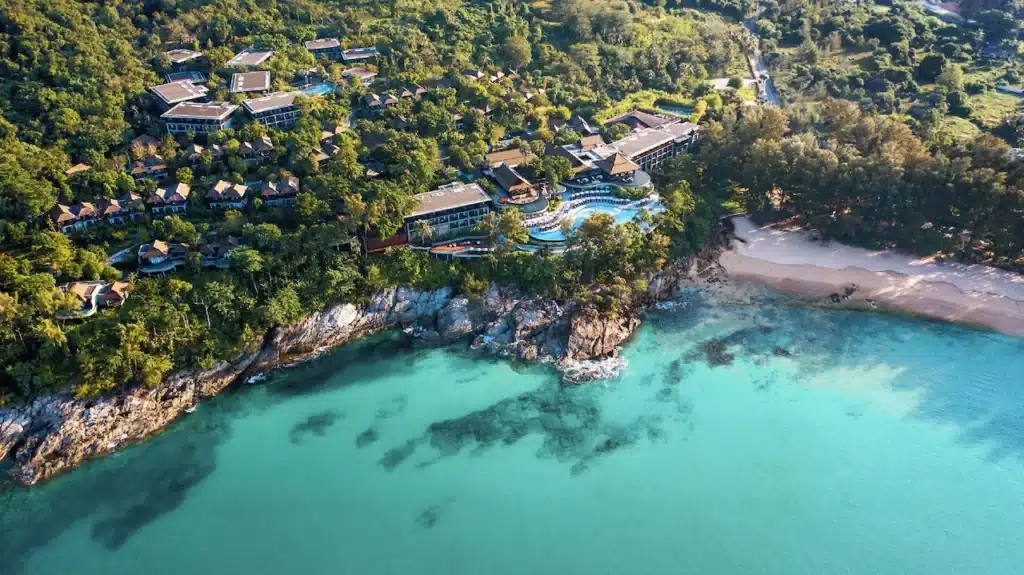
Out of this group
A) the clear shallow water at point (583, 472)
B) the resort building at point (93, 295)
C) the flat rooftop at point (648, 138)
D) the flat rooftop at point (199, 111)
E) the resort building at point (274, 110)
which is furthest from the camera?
the flat rooftop at point (648, 138)

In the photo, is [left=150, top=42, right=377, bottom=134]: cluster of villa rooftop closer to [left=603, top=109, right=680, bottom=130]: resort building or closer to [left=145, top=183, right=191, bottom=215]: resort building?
[left=145, top=183, right=191, bottom=215]: resort building

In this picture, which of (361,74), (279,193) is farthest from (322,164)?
(361,74)

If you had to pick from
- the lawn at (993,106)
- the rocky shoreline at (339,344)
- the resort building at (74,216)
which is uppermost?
the lawn at (993,106)

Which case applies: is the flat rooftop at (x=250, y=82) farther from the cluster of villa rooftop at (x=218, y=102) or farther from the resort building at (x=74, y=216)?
the resort building at (x=74, y=216)

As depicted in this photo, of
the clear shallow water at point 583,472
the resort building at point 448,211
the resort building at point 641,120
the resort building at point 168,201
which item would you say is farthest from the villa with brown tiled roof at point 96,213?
the resort building at point 641,120

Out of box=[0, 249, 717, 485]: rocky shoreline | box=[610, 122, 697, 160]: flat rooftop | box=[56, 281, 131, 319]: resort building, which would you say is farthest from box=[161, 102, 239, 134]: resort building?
box=[610, 122, 697, 160]: flat rooftop

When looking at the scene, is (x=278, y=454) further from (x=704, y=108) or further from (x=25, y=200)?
(x=704, y=108)
